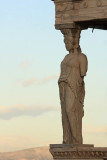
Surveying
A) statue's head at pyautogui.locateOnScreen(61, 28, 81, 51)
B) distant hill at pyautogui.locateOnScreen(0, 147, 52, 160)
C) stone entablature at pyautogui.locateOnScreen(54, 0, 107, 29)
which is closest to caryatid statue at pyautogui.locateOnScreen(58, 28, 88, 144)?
statue's head at pyautogui.locateOnScreen(61, 28, 81, 51)

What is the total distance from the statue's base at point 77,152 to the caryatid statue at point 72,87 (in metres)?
0.42

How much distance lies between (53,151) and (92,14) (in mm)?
4218

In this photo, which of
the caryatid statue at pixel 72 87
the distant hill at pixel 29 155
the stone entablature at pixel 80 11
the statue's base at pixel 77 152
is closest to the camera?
the statue's base at pixel 77 152

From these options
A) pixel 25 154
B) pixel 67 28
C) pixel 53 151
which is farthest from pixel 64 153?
pixel 25 154

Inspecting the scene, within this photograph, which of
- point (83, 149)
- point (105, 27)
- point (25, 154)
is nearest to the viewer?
point (83, 149)

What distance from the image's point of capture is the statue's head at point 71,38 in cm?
3406

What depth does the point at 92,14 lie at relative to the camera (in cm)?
3366

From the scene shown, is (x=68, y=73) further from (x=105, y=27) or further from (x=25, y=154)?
(x=25, y=154)

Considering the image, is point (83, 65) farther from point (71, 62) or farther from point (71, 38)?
point (71, 38)

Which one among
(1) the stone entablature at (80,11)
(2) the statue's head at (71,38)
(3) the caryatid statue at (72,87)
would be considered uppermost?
(1) the stone entablature at (80,11)

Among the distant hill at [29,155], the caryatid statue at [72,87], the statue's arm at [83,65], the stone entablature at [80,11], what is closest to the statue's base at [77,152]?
the caryatid statue at [72,87]

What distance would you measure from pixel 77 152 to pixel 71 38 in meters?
3.47

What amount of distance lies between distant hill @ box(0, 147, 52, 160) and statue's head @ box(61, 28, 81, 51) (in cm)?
5377

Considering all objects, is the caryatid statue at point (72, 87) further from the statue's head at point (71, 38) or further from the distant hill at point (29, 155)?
the distant hill at point (29, 155)
